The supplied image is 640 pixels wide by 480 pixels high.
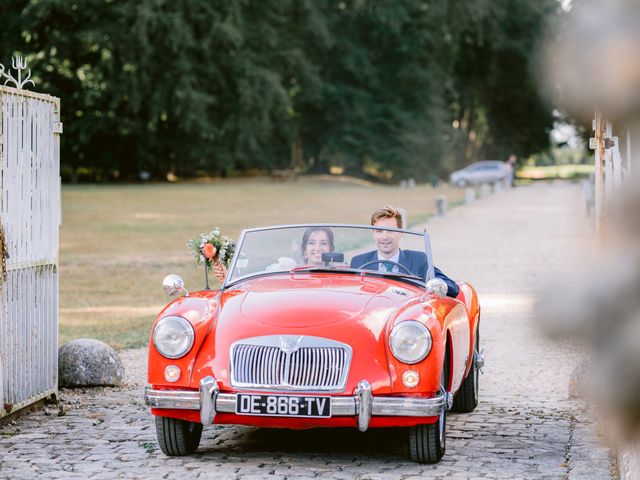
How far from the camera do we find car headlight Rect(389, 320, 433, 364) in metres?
5.69

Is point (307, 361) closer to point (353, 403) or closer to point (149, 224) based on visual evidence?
point (353, 403)

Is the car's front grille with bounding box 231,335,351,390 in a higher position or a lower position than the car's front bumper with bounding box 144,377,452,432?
higher

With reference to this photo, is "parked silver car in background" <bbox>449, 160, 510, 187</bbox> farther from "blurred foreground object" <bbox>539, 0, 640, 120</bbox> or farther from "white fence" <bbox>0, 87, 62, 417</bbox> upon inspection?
"blurred foreground object" <bbox>539, 0, 640, 120</bbox>

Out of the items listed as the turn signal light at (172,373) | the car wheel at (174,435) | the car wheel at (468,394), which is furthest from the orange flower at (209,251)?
the turn signal light at (172,373)

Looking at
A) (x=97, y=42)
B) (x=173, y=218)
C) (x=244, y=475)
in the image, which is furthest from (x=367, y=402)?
(x=97, y=42)

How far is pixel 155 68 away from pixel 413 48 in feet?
61.1

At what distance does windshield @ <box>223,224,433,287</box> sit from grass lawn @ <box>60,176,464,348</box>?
4406 millimetres

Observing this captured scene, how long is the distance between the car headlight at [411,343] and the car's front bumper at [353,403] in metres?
0.23

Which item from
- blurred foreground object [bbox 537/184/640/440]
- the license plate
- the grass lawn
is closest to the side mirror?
the license plate

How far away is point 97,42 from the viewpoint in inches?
2101

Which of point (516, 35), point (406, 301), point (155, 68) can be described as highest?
point (516, 35)

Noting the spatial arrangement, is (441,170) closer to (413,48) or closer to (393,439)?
(413,48)

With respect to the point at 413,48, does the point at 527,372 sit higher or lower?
lower

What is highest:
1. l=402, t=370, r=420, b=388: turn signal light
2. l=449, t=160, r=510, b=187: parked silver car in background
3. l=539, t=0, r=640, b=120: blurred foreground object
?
l=449, t=160, r=510, b=187: parked silver car in background
